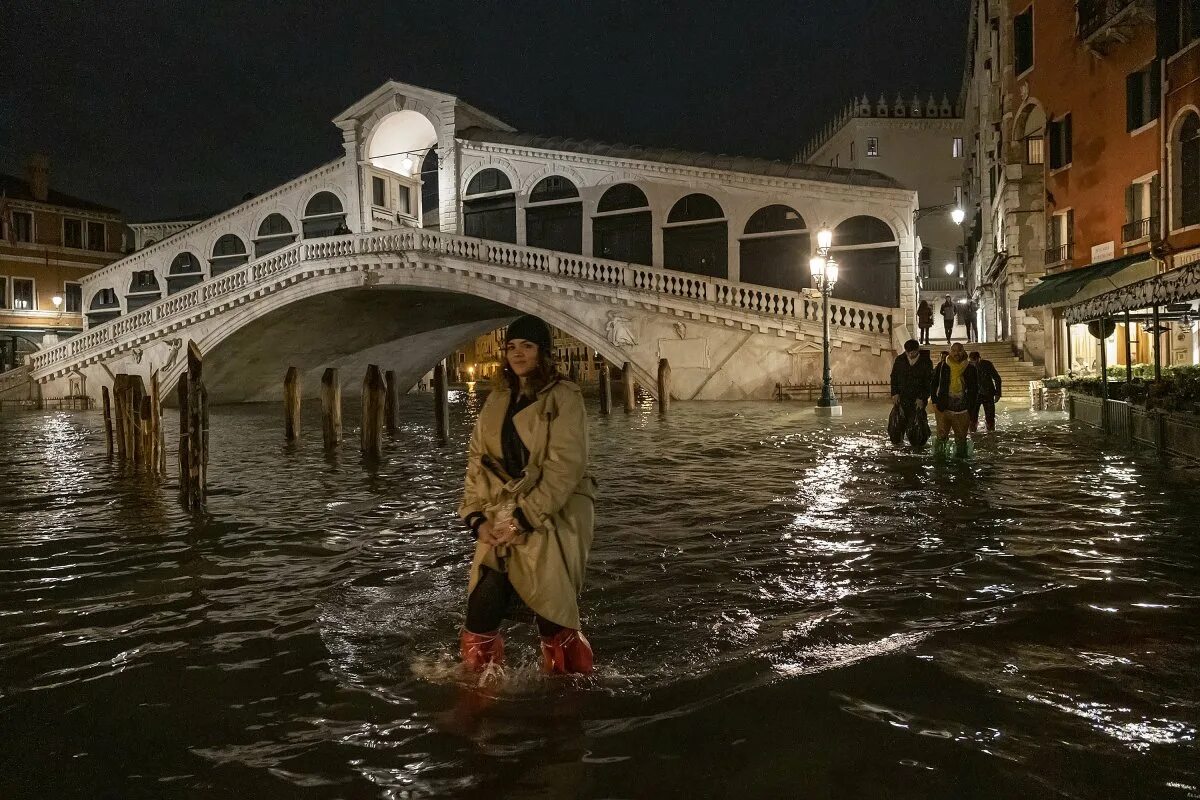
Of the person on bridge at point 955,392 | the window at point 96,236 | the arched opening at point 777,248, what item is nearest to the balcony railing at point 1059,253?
the arched opening at point 777,248

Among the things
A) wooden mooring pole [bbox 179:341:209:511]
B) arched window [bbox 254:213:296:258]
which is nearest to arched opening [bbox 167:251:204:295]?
arched window [bbox 254:213:296:258]

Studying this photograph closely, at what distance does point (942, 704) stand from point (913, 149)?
144ft

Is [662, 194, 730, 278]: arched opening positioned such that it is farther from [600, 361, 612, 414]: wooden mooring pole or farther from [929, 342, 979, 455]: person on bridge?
[929, 342, 979, 455]: person on bridge

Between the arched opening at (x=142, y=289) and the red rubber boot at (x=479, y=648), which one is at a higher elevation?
the arched opening at (x=142, y=289)

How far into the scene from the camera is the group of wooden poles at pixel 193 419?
8430 mm

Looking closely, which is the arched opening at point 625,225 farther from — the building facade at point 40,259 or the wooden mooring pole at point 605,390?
the building facade at point 40,259

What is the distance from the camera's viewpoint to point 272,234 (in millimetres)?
31219

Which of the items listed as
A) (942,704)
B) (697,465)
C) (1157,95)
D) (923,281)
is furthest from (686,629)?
(923,281)

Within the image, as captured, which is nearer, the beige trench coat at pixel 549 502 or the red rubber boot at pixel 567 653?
the beige trench coat at pixel 549 502

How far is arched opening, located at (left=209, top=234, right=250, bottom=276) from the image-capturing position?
3209 cm

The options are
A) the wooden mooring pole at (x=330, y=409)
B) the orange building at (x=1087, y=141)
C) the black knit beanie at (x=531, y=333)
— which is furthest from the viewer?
the orange building at (x=1087, y=141)

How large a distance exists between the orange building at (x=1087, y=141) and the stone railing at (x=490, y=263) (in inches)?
159

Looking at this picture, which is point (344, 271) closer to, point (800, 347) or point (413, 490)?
point (800, 347)

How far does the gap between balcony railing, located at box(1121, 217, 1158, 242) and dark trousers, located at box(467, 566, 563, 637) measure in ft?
57.6
